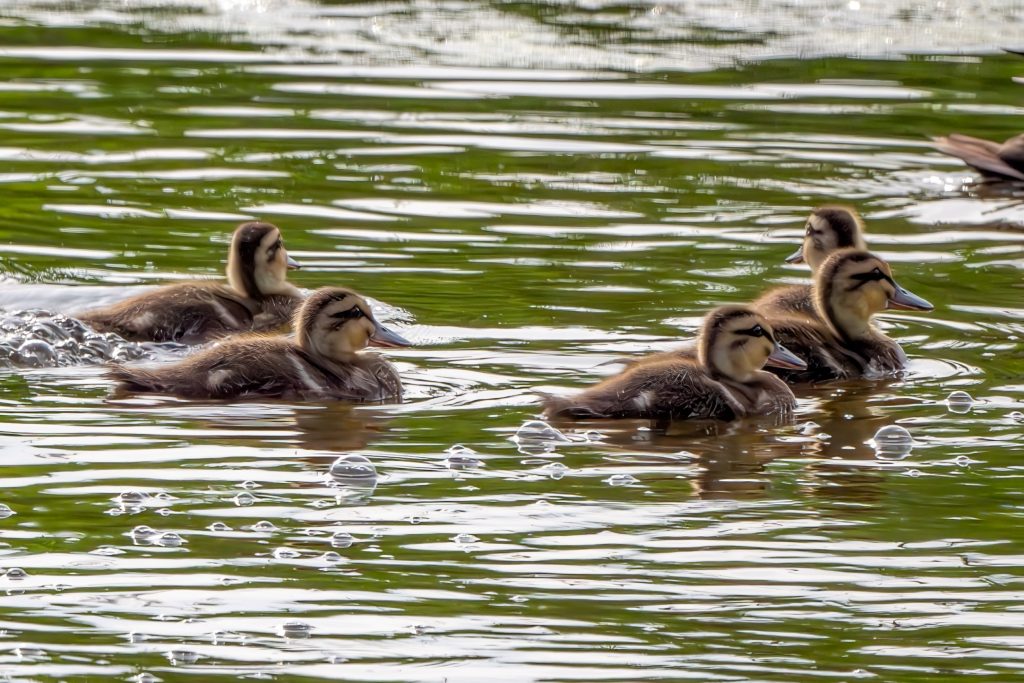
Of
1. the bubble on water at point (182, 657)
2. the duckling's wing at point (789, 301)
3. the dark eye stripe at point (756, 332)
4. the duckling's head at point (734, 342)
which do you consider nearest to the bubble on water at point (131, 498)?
the bubble on water at point (182, 657)

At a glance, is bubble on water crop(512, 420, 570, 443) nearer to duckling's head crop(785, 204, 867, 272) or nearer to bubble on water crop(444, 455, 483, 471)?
bubble on water crop(444, 455, 483, 471)

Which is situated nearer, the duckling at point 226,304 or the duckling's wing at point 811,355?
the duckling's wing at point 811,355

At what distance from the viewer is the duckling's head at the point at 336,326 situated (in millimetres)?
8688

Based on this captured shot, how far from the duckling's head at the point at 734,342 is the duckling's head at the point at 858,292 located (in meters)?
0.97

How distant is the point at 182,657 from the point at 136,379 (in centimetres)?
312

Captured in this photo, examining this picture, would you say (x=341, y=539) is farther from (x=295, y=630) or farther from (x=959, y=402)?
(x=959, y=402)

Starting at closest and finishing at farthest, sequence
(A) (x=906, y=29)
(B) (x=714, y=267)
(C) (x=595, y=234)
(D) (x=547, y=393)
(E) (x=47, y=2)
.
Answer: (D) (x=547, y=393) < (B) (x=714, y=267) < (C) (x=595, y=234) < (A) (x=906, y=29) < (E) (x=47, y=2)

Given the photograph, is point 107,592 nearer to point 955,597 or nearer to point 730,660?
point 730,660

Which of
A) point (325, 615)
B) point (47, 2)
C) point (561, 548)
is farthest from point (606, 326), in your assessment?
point (47, 2)

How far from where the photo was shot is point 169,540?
20.7 feet

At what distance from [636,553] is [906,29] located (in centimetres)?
1305

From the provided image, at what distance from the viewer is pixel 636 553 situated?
6289 mm

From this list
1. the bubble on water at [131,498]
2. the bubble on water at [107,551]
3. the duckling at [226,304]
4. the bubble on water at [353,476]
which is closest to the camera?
A: the bubble on water at [107,551]

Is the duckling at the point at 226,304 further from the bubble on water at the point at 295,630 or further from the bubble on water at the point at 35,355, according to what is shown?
the bubble on water at the point at 295,630
